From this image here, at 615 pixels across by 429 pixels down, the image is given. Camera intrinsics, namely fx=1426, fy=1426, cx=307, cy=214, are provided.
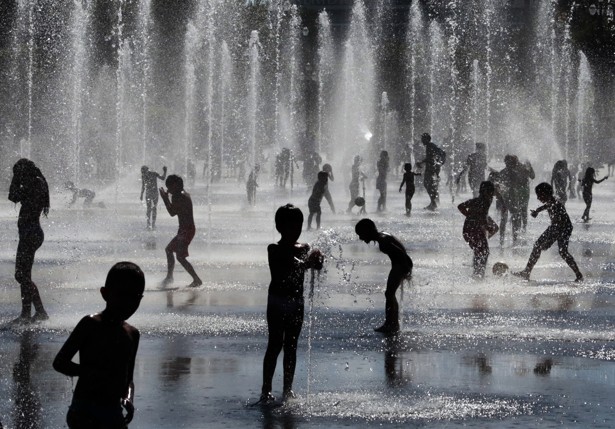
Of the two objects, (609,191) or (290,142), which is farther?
(290,142)

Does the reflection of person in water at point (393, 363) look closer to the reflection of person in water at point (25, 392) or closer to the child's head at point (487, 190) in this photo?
the reflection of person in water at point (25, 392)

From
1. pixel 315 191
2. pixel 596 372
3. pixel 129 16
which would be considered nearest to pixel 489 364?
pixel 596 372

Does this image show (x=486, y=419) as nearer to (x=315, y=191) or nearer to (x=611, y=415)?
(x=611, y=415)

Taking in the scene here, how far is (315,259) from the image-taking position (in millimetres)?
8461

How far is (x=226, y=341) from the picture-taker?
11.6 meters

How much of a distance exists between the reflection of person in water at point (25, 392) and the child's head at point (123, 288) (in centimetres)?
273

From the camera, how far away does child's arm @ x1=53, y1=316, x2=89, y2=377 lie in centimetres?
544

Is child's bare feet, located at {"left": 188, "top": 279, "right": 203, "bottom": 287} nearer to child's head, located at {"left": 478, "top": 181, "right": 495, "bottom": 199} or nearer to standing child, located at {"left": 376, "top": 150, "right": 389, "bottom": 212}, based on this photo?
child's head, located at {"left": 478, "top": 181, "right": 495, "bottom": 199}

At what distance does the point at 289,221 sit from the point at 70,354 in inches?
126

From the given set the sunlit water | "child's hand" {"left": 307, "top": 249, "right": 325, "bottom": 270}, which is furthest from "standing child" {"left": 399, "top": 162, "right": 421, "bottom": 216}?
"child's hand" {"left": 307, "top": 249, "right": 325, "bottom": 270}

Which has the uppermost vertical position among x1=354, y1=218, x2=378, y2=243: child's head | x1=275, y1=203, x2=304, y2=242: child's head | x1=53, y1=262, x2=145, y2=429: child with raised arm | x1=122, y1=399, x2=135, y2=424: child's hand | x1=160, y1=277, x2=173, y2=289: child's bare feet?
x1=275, y1=203, x2=304, y2=242: child's head

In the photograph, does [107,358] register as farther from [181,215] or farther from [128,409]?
[181,215]

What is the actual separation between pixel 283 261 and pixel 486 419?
1.52 m

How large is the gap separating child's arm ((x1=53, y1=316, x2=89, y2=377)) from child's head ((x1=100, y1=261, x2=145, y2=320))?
0.13m
